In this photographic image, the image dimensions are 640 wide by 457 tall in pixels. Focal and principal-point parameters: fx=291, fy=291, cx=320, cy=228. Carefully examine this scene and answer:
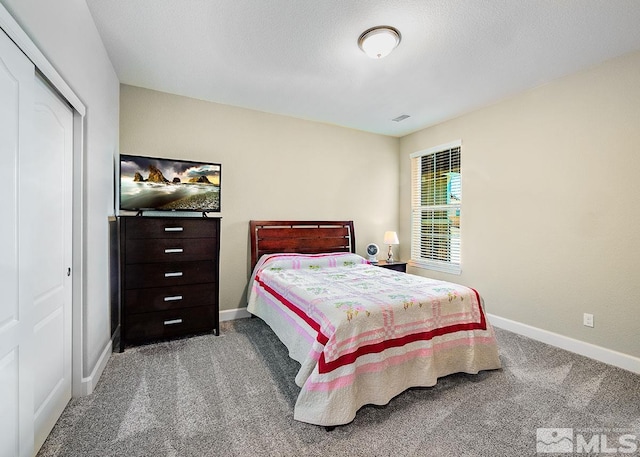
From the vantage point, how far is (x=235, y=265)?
12.0 ft

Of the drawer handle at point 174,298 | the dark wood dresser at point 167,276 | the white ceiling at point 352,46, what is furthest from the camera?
the drawer handle at point 174,298

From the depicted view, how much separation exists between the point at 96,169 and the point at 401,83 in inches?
112

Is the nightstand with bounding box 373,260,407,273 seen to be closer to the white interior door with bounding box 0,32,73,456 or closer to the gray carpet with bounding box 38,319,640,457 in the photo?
the gray carpet with bounding box 38,319,640,457

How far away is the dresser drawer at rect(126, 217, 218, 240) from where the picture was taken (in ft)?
8.83

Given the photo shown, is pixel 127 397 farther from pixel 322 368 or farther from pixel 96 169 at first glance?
pixel 96 169

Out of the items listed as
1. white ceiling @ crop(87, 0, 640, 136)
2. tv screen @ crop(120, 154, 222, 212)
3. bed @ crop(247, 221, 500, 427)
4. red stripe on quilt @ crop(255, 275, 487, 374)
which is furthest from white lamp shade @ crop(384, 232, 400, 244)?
tv screen @ crop(120, 154, 222, 212)

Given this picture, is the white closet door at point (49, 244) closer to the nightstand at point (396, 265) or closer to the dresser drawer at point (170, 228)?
the dresser drawer at point (170, 228)

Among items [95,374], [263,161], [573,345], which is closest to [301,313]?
[95,374]

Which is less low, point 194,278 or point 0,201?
point 0,201

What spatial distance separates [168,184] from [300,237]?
1.71 metres

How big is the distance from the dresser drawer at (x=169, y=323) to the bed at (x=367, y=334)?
533 mm

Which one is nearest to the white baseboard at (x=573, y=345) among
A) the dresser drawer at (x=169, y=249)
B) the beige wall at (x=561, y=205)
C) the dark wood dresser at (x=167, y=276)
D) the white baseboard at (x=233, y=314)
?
the beige wall at (x=561, y=205)

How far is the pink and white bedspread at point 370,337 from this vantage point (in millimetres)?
1706

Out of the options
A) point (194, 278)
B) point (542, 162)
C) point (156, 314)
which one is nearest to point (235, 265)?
point (194, 278)
